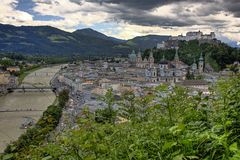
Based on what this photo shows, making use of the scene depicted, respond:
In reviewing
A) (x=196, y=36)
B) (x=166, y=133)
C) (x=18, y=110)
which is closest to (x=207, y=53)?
(x=196, y=36)

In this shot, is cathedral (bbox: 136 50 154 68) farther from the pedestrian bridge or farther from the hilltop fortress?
the pedestrian bridge

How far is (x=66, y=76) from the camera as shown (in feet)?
174

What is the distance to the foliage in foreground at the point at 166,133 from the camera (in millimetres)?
1415

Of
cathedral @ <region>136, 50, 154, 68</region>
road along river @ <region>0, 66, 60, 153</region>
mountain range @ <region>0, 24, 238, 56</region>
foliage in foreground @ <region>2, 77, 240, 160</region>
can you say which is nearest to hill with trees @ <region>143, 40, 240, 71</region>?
cathedral @ <region>136, 50, 154, 68</region>

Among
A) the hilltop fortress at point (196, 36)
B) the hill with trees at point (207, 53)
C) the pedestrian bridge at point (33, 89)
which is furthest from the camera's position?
the hilltop fortress at point (196, 36)

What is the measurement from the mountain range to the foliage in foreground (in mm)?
148128

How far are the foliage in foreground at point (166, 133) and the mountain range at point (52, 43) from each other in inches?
5832

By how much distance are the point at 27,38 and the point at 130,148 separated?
601 ft

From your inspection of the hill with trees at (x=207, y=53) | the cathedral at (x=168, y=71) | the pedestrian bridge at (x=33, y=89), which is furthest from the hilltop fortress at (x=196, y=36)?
the pedestrian bridge at (x=33, y=89)

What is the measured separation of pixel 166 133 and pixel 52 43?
574 feet

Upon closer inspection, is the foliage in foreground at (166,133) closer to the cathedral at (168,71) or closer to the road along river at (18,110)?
the road along river at (18,110)

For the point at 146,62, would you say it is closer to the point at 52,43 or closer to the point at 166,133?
the point at 166,133

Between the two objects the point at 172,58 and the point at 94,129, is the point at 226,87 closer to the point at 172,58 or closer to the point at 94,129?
the point at 94,129

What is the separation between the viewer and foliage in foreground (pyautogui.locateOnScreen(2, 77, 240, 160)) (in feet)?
4.64
